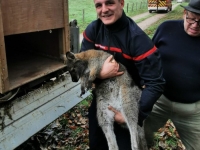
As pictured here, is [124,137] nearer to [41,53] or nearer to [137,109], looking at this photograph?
[137,109]

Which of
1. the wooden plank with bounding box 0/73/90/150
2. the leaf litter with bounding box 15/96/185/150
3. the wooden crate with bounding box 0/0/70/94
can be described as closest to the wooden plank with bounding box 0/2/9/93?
the wooden crate with bounding box 0/0/70/94

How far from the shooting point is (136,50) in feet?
7.70

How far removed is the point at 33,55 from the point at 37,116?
1146mm

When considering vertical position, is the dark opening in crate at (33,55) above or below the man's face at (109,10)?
below

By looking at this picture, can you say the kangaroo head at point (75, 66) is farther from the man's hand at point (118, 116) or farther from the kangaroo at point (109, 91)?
the man's hand at point (118, 116)

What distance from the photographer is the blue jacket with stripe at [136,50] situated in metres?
2.33

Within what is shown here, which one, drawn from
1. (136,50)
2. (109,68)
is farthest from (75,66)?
(136,50)

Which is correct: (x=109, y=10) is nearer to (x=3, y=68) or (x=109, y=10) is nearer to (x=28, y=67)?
(x=3, y=68)

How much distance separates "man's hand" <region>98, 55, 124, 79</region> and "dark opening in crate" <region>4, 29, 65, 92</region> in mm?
813

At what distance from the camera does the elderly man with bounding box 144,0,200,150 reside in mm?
2746

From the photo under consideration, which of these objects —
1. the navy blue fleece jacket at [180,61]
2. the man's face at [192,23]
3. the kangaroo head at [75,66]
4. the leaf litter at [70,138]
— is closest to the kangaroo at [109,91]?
the kangaroo head at [75,66]

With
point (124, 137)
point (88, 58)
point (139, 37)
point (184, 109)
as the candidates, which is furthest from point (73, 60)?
point (184, 109)

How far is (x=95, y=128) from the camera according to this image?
3.08 metres

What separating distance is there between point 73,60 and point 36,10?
659 millimetres
